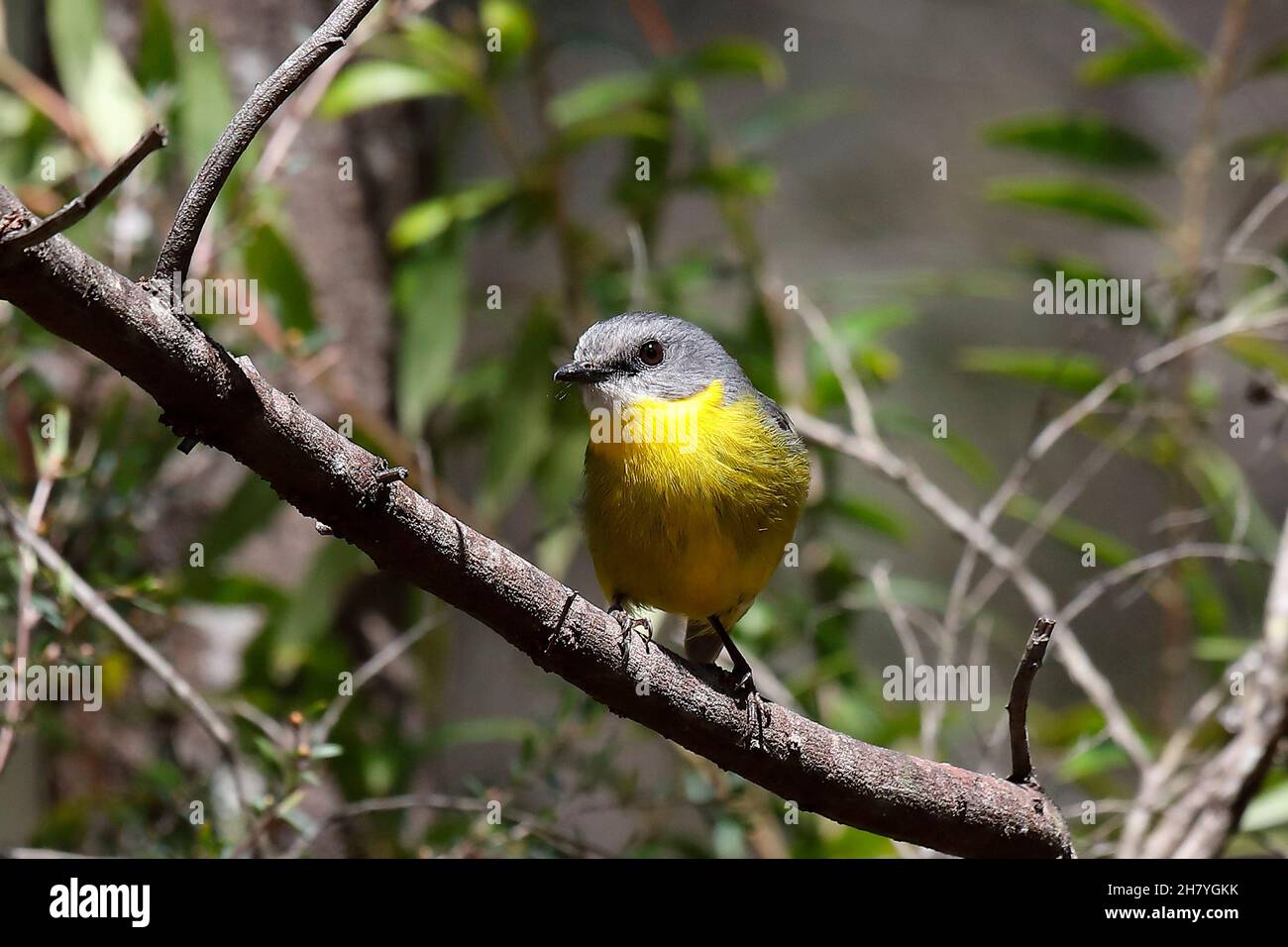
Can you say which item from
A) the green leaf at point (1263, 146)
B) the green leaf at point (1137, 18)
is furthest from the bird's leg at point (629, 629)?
the green leaf at point (1263, 146)

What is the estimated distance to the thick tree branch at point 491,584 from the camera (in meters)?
1.58

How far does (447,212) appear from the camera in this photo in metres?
4.60

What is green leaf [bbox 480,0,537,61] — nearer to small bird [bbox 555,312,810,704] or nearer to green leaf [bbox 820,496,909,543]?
small bird [bbox 555,312,810,704]

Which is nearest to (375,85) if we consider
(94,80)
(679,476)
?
(94,80)

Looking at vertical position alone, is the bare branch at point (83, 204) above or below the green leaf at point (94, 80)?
below

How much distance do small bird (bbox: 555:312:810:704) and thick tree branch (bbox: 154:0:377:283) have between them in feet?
5.09

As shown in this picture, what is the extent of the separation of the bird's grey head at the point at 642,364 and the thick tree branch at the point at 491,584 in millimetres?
885

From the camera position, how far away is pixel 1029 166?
9.12m

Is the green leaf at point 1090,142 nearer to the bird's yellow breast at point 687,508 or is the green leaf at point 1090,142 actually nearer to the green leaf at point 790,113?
the green leaf at point 790,113

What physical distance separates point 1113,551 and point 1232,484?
460 mm

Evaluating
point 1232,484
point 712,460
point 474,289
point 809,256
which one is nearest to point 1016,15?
point 809,256

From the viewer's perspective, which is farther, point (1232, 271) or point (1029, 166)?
point (1029, 166)

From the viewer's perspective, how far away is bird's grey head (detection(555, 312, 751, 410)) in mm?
3268
